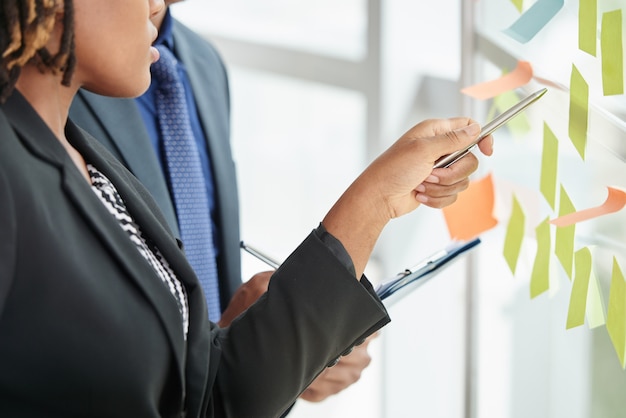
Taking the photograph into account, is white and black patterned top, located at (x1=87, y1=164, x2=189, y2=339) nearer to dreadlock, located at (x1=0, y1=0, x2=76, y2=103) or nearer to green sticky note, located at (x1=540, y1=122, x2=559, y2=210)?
dreadlock, located at (x1=0, y1=0, x2=76, y2=103)

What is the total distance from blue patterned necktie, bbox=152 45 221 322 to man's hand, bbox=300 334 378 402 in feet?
0.62

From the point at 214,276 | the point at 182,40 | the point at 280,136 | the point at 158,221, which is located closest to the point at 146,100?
the point at 182,40

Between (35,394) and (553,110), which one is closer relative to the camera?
(35,394)

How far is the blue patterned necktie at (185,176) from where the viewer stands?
1.35 meters

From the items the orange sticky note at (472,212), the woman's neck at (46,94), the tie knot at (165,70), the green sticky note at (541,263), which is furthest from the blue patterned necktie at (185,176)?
the woman's neck at (46,94)

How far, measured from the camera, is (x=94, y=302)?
717mm

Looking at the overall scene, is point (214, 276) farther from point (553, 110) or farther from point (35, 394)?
point (35, 394)

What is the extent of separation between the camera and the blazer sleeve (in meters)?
0.86

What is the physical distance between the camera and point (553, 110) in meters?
1.15

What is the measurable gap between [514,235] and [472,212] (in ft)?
0.23

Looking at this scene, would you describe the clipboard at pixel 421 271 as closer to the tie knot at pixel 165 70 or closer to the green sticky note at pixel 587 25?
the green sticky note at pixel 587 25

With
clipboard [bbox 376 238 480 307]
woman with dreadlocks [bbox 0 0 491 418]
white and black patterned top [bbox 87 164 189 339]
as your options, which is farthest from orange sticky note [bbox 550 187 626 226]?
white and black patterned top [bbox 87 164 189 339]

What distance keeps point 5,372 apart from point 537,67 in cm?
76

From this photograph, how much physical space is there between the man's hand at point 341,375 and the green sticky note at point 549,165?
310 millimetres
